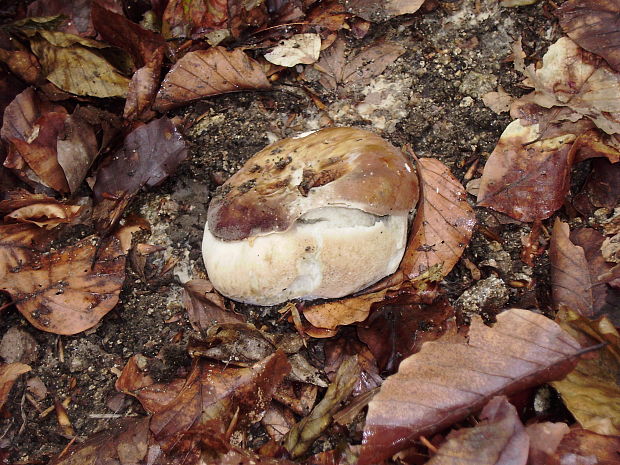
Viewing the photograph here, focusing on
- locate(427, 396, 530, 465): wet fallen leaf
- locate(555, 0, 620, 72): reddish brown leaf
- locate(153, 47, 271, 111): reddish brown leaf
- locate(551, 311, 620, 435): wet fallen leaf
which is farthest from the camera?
locate(153, 47, 271, 111): reddish brown leaf

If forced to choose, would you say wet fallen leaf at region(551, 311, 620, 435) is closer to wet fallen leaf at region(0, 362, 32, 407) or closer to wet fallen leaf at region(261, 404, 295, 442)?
wet fallen leaf at region(261, 404, 295, 442)

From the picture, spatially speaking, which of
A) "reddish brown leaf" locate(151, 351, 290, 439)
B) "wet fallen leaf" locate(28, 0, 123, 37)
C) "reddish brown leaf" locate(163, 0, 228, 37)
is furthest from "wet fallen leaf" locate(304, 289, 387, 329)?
"wet fallen leaf" locate(28, 0, 123, 37)

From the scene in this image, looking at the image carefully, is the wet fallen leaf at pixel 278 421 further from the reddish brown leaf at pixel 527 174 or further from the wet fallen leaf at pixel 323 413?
the reddish brown leaf at pixel 527 174

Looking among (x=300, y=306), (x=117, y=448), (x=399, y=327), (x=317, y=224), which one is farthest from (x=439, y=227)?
(x=117, y=448)

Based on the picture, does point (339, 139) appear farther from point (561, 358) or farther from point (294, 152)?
point (561, 358)

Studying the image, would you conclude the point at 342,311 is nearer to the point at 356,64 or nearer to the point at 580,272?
the point at 580,272

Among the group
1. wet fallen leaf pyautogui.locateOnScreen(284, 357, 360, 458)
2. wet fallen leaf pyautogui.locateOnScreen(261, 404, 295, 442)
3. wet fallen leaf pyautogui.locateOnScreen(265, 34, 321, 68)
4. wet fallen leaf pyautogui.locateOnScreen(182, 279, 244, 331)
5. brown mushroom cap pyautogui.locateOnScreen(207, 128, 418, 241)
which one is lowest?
wet fallen leaf pyautogui.locateOnScreen(261, 404, 295, 442)
